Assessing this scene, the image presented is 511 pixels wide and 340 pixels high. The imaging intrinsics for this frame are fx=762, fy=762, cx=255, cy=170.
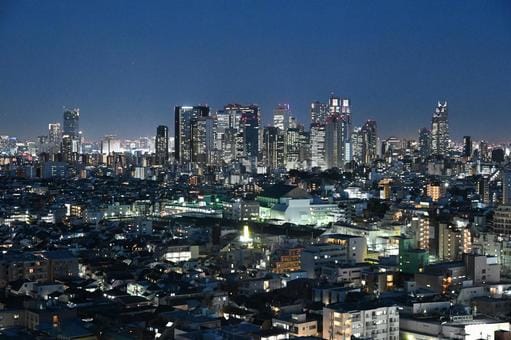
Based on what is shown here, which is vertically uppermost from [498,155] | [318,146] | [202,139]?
[202,139]

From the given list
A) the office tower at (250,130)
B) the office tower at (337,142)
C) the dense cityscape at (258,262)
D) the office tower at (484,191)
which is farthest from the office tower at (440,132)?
the office tower at (484,191)

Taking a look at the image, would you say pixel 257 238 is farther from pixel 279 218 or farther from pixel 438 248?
pixel 279 218

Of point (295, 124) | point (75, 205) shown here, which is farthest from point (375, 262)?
point (295, 124)

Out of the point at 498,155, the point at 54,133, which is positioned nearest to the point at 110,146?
the point at 54,133

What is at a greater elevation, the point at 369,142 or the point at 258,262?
the point at 369,142

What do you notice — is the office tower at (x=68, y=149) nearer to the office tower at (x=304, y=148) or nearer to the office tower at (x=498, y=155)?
the office tower at (x=304, y=148)

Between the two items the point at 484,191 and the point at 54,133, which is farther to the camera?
the point at 54,133

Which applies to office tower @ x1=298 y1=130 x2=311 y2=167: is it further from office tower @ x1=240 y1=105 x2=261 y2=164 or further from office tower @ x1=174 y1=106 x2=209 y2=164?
office tower @ x1=174 y1=106 x2=209 y2=164

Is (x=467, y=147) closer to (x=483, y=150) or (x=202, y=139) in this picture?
(x=483, y=150)
